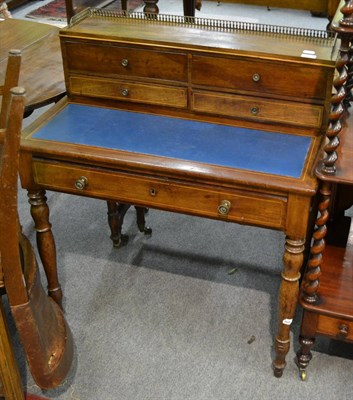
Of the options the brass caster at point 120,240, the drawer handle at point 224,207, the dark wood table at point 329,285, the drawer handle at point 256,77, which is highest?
the drawer handle at point 256,77

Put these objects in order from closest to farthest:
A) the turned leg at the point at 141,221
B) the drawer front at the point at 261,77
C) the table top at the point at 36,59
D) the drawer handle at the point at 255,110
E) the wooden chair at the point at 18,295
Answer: the wooden chair at the point at 18,295 → the drawer front at the point at 261,77 → the drawer handle at the point at 255,110 → the table top at the point at 36,59 → the turned leg at the point at 141,221

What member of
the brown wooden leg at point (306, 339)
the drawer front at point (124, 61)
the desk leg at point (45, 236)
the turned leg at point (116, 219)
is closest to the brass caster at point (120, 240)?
the turned leg at point (116, 219)

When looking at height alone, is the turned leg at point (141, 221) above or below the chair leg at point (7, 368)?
below

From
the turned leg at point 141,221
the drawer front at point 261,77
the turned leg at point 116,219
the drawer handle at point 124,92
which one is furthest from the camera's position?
the turned leg at point 141,221

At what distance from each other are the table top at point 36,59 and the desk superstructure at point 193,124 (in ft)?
0.49

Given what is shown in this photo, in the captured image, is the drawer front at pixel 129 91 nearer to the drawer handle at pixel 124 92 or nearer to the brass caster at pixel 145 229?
the drawer handle at pixel 124 92

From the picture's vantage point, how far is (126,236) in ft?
9.47

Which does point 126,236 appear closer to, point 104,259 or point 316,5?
point 104,259

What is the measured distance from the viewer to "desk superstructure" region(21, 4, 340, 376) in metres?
1.86

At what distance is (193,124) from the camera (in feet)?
6.88

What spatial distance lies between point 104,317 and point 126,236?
1.67 feet

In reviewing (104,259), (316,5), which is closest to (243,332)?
(104,259)

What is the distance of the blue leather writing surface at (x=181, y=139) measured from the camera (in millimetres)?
1883

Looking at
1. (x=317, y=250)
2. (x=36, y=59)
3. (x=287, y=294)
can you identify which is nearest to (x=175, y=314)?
(x=287, y=294)
